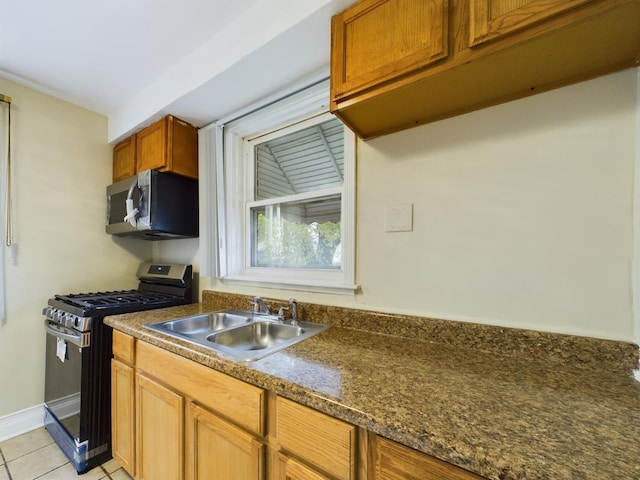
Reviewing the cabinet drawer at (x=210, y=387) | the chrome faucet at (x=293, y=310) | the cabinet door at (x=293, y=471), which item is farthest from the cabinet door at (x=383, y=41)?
the cabinet door at (x=293, y=471)

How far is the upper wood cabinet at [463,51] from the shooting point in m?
0.72

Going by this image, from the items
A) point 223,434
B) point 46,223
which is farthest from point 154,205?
point 223,434

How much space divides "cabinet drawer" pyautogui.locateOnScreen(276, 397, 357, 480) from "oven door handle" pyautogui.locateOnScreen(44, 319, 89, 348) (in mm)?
1351

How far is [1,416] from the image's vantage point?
5.94ft

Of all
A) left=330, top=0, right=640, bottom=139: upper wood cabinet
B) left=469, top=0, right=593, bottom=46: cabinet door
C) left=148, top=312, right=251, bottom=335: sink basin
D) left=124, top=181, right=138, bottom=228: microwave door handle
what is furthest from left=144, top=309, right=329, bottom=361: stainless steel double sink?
left=469, top=0, right=593, bottom=46: cabinet door

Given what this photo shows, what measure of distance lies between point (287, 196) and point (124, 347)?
4.00 feet

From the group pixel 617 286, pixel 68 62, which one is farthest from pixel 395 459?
pixel 68 62

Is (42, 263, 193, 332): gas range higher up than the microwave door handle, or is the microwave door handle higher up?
the microwave door handle

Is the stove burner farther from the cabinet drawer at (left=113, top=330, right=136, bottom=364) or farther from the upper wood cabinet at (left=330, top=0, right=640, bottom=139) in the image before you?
the upper wood cabinet at (left=330, top=0, right=640, bottom=139)

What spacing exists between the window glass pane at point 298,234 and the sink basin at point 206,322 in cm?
42

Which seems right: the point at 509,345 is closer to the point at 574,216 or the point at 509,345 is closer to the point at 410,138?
the point at 574,216

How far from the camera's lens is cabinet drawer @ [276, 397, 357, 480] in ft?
2.22

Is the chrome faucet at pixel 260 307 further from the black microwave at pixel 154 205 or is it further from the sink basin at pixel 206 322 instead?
the black microwave at pixel 154 205

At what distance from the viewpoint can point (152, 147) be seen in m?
1.99
